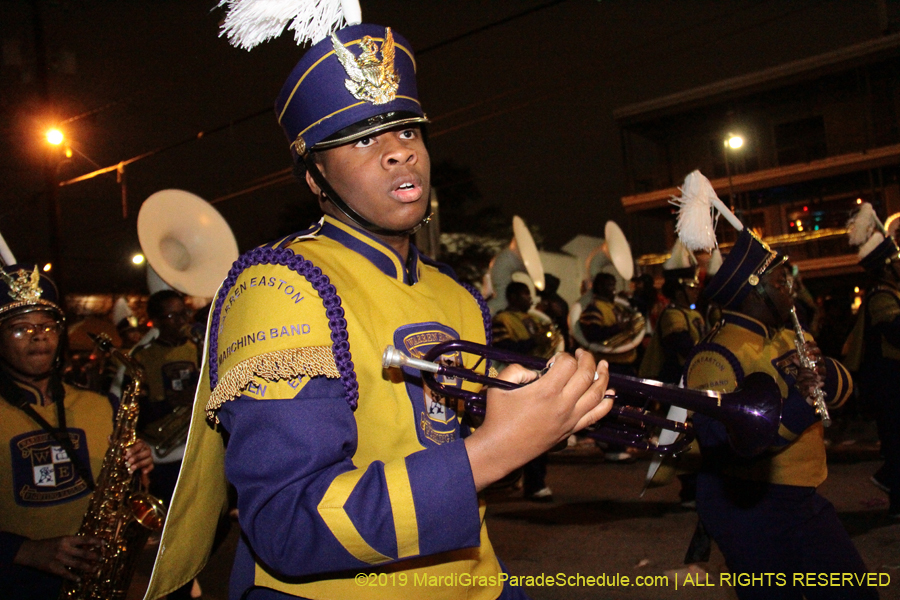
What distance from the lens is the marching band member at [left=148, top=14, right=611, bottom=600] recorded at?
1331 millimetres

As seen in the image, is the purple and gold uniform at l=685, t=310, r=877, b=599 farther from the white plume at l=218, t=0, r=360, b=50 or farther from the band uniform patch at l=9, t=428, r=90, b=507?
the band uniform patch at l=9, t=428, r=90, b=507

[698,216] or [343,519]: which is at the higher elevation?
[698,216]

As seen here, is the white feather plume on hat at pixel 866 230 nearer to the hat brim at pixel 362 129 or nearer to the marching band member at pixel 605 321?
the marching band member at pixel 605 321

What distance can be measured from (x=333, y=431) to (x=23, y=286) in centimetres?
284

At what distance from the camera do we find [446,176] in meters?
32.3

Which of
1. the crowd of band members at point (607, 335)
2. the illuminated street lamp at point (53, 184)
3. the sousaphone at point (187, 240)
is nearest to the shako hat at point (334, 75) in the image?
the crowd of band members at point (607, 335)

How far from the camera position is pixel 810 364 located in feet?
12.2

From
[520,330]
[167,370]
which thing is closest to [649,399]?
[167,370]

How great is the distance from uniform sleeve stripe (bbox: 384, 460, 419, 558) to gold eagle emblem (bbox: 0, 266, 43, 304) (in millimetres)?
2929

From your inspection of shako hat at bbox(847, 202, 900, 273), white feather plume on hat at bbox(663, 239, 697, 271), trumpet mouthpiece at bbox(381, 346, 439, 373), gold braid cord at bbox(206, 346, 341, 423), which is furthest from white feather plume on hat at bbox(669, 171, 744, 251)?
white feather plume on hat at bbox(663, 239, 697, 271)

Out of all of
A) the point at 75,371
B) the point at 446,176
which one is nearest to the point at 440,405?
the point at 75,371

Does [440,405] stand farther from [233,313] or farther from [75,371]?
[75,371]

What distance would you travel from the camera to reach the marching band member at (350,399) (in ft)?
4.37

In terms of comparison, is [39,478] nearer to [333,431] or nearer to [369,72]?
[333,431]
